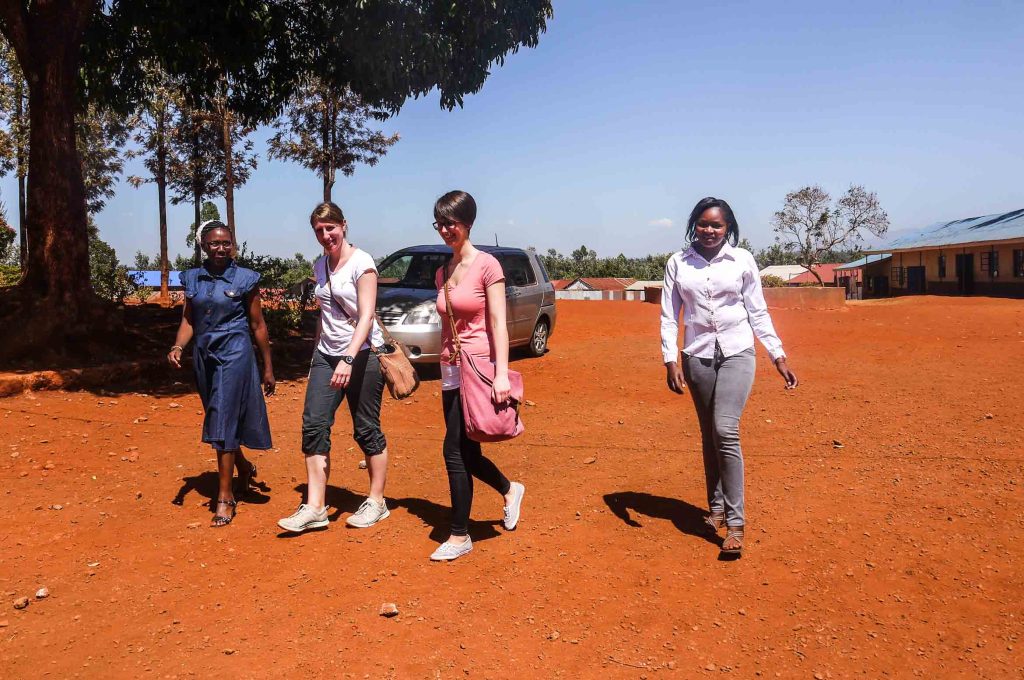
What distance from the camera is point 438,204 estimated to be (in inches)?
153

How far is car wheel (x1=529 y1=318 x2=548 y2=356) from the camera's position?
12.1 meters

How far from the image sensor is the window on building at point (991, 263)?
31719 millimetres

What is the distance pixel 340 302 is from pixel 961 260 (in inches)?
1431

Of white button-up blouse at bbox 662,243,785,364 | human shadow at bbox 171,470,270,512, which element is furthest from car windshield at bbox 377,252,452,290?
white button-up blouse at bbox 662,243,785,364

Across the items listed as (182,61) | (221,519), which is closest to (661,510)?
(221,519)

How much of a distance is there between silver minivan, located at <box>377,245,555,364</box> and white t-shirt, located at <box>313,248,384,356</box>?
3.91m

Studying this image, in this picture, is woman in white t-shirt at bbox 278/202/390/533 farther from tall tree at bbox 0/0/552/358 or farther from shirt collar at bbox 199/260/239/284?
tall tree at bbox 0/0/552/358

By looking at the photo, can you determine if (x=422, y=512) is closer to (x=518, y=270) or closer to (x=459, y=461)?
(x=459, y=461)

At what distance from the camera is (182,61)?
1102cm

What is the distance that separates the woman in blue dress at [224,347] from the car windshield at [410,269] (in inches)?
228

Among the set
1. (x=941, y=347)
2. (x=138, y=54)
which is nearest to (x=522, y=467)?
(x=941, y=347)

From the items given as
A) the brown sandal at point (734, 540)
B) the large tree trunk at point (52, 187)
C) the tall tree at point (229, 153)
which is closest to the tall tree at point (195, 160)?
the tall tree at point (229, 153)

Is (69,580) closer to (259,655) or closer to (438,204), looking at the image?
(259,655)

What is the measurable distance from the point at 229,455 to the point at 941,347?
36.2ft
